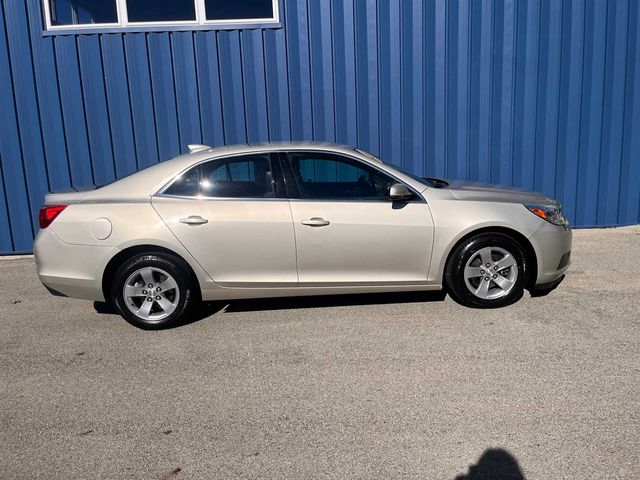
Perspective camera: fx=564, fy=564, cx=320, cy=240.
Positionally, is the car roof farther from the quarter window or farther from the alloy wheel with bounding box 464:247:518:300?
the alloy wheel with bounding box 464:247:518:300

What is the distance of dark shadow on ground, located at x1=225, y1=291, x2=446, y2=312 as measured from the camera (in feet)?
17.3

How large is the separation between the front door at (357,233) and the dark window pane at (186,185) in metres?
0.81

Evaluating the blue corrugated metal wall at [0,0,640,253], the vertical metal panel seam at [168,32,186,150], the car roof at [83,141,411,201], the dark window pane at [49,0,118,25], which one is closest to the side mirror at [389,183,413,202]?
the car roof at [83,141,411,201]

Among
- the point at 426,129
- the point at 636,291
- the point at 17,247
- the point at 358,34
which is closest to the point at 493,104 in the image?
the point at 426,129

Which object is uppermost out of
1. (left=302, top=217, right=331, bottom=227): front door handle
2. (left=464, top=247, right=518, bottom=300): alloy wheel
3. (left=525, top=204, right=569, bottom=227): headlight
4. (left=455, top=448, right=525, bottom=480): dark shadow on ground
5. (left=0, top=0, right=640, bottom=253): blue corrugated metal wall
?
(left=0, top=0, right=640, bottom=253): blue corrugated metal wall

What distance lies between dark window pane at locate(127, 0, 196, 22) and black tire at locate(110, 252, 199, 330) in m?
4.24

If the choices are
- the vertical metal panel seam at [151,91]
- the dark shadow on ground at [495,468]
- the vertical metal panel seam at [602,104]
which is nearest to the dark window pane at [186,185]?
the dark shadow on ground at [495,468]

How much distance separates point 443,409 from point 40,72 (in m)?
6.76

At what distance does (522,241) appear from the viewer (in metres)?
4.92

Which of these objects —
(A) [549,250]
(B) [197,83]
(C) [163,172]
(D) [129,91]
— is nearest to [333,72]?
(B) [197,83]

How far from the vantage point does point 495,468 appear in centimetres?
278

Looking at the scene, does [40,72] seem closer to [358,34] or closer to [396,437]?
[358,34]

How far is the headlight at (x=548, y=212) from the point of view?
493cm

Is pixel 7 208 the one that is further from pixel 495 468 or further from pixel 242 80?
pixel 495 468
